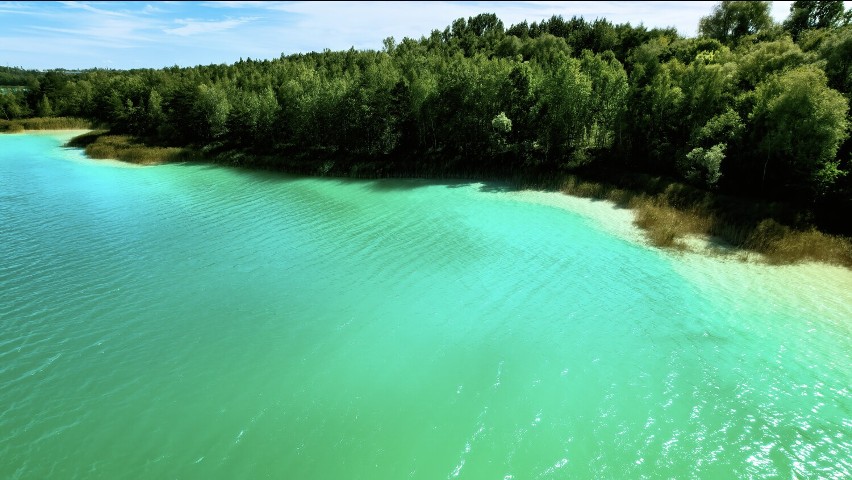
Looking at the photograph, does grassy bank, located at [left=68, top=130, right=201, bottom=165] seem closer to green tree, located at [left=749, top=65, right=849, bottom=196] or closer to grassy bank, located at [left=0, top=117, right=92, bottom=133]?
grassy bank, located at [left=0, top=117, right=92, bottom=133]

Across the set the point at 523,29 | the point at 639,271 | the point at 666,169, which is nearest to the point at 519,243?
the point at 639,271

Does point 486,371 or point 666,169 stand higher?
point 666,169

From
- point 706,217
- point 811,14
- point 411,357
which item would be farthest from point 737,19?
point 411,357

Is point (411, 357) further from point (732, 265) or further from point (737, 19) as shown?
point (737, 19)

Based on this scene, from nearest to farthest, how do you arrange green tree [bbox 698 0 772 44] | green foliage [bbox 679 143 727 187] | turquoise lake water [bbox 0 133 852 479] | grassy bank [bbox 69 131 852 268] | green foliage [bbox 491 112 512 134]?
turquoise lake water [bbox 0 133 852 479] < grassy bank [bbox 69 131 852 268] < green foliage [bbox 679 143 727 187] < green foliage [bbox 491 112 512 134] < green tree [bbox 698 0 772 44]

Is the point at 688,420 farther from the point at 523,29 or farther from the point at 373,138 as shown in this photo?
the point at 523,29

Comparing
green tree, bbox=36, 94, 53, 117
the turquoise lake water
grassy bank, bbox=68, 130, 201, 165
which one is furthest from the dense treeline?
green tree, bbox=36, 94, 53, 117
